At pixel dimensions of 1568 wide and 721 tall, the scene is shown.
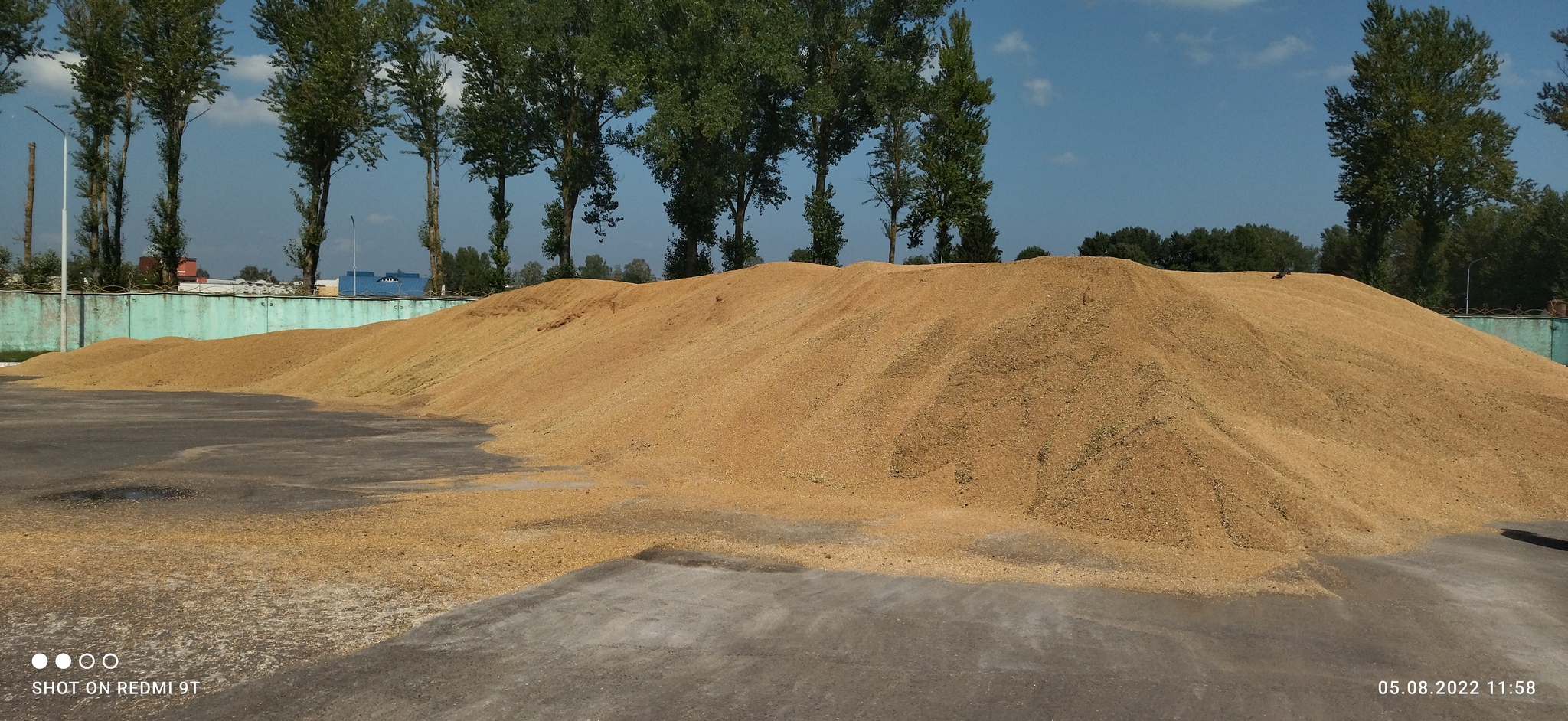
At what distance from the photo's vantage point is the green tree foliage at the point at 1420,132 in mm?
43344

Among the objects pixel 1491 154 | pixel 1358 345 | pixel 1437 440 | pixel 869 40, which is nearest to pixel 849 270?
pixel 1358 345

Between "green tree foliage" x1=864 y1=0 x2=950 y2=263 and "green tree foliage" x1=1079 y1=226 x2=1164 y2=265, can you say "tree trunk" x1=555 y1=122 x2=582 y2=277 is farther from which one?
"green tree foliage" x1=1079 y1=226 x2=1164 y2=265

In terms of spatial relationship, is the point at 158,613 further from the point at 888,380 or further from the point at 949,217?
the point at 949,217

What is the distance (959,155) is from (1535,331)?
21998mm

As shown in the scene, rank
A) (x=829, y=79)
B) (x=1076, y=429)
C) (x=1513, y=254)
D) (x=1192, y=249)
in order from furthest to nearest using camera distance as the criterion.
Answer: (x=1513, y=254) < (x=1192, y=249) < (x=829, y=79) < (x=1076, y=429)

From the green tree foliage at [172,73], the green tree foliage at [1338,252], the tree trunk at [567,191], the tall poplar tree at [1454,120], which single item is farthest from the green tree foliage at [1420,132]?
the green tree foliage at [172,73]

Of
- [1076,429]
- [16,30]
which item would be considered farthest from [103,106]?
[1076,429]

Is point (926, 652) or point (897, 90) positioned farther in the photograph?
point (897, 90)

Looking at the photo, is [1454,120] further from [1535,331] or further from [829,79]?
[829,79]

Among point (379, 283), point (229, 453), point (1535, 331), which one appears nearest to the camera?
point (229, 453)

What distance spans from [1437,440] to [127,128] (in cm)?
5532

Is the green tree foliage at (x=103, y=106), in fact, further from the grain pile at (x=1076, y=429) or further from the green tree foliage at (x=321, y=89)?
the grain pile at (x=1076, y=429)

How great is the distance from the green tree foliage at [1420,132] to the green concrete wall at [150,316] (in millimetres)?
45426

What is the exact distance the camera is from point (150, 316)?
3822cm
